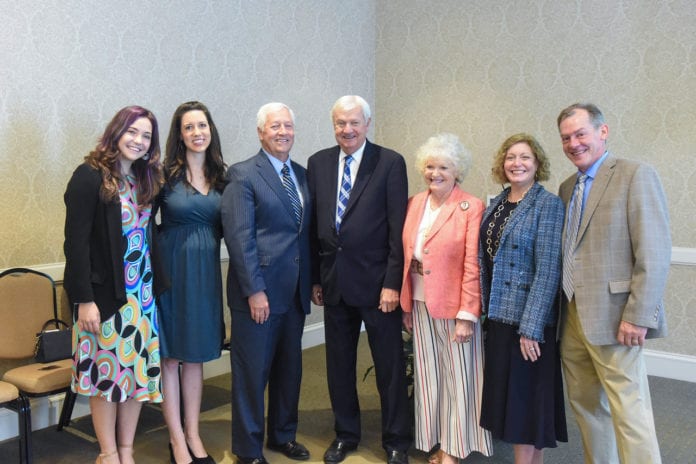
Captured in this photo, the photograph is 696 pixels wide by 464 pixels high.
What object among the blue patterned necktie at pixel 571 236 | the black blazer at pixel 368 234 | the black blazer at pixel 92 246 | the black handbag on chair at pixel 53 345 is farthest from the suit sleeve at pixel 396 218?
the black handbag on chair at pixel 53 345

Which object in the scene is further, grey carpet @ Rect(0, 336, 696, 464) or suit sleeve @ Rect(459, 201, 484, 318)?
grey carpet @ Rect(0, 336, 696, 464)

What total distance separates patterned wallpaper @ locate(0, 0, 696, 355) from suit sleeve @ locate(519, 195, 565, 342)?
2.14 meters

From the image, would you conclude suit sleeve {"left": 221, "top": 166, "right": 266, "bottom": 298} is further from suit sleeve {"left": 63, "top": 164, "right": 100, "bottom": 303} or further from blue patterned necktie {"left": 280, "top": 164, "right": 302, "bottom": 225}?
suit sleeve {"left": 63, "top": 164, "right": 100, "bottom": 303}

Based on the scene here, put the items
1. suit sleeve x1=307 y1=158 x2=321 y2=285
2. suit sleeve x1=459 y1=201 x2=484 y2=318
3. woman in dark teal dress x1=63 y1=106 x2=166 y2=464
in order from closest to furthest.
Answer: woman in dark teal dress x1=63 y1=106 x2=166 y2=464
suit sleeve x1=459 y1=201 x2=484 y2=318
suit sleeve x1=307 y1=158 x2=321 y2=285

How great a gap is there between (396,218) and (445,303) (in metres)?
0.41

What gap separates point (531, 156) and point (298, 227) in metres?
1.00

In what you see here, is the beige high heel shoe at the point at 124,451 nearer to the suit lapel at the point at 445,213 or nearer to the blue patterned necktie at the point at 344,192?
the blue patterned necktie at the point at 344,192

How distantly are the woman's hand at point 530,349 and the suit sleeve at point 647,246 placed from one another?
0.32 meters

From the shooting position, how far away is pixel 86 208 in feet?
7.04

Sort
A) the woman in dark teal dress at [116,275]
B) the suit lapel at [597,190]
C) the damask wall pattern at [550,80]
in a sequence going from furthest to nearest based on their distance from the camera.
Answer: the damask wall pattern at [550,80] → the woman in dark teal dress at [116,275] → the suit lapel at [597,190]

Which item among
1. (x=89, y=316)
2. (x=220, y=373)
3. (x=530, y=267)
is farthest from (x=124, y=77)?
(x=530, y=267)

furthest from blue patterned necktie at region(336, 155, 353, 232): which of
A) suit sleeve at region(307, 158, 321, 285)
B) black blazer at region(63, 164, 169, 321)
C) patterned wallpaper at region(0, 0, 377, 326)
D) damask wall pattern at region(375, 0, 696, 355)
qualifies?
damask wall pattern at region(375, 0, 696, 355)

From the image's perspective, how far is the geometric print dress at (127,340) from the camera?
2.23 m

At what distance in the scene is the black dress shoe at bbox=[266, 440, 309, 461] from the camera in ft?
8.62
